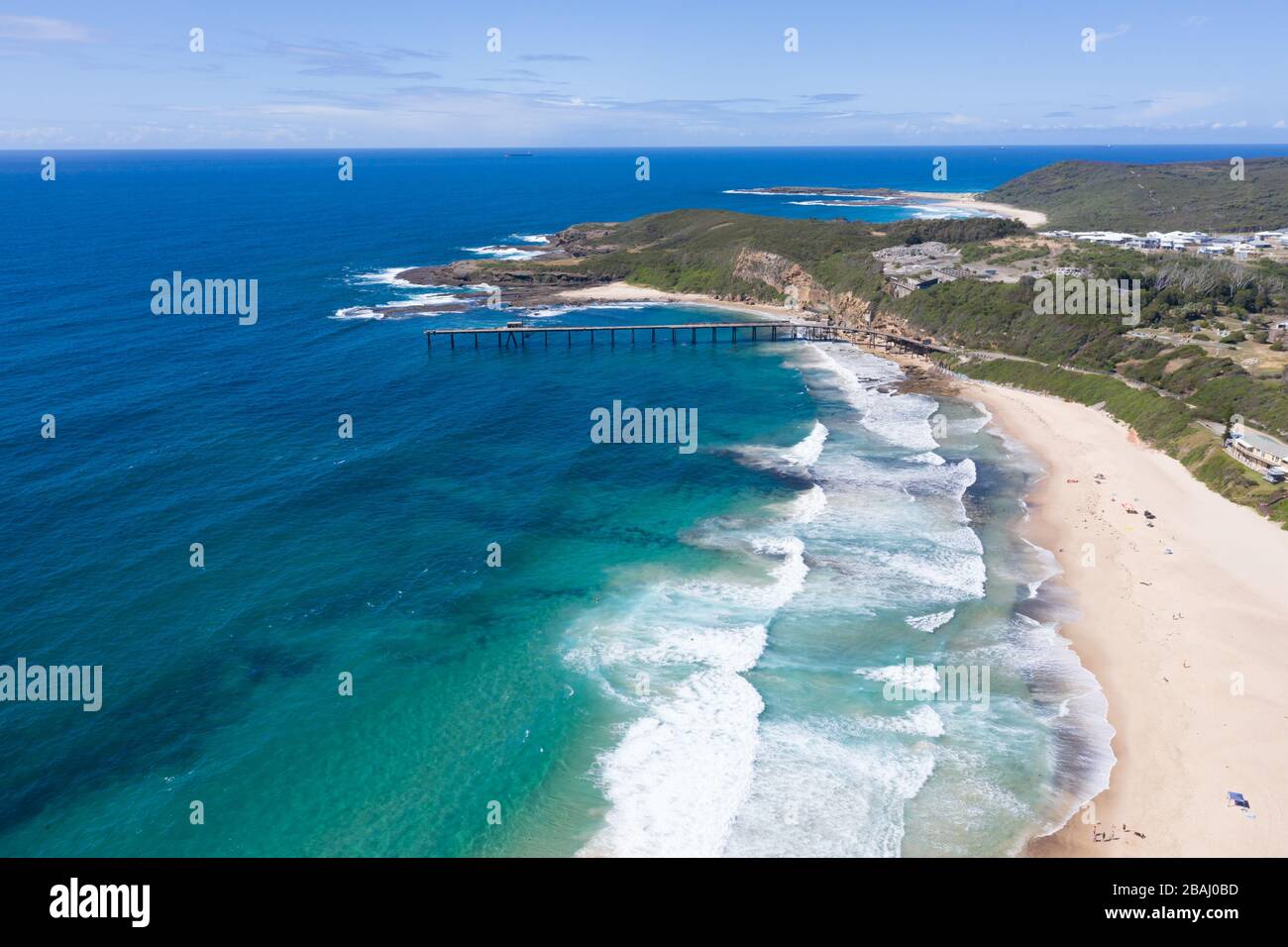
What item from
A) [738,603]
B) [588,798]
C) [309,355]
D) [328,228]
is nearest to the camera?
[588,798]

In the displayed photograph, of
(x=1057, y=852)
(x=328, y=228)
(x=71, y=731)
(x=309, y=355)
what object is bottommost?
(x=1057, y=852)

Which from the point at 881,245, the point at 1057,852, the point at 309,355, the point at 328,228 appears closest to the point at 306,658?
the point at 1057,852

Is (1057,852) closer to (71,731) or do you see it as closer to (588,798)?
(588,798)

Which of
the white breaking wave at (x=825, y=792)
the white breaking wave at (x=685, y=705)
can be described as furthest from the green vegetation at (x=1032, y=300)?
the white breaking wave at (x=685, y=705)

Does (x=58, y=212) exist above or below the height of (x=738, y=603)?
above

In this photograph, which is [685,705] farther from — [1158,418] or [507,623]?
[1158,418]

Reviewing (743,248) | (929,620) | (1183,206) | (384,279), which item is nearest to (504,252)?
(384,279)

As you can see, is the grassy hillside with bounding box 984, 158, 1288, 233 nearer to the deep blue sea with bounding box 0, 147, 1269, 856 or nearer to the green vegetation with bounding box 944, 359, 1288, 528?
the green vegetation with bounding box 944, 359, 1288, 528

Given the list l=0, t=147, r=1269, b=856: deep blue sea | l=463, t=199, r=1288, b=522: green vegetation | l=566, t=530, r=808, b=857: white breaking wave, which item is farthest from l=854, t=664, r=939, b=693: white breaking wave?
l=463, t=199, r=1288, b=522: green vegetation
